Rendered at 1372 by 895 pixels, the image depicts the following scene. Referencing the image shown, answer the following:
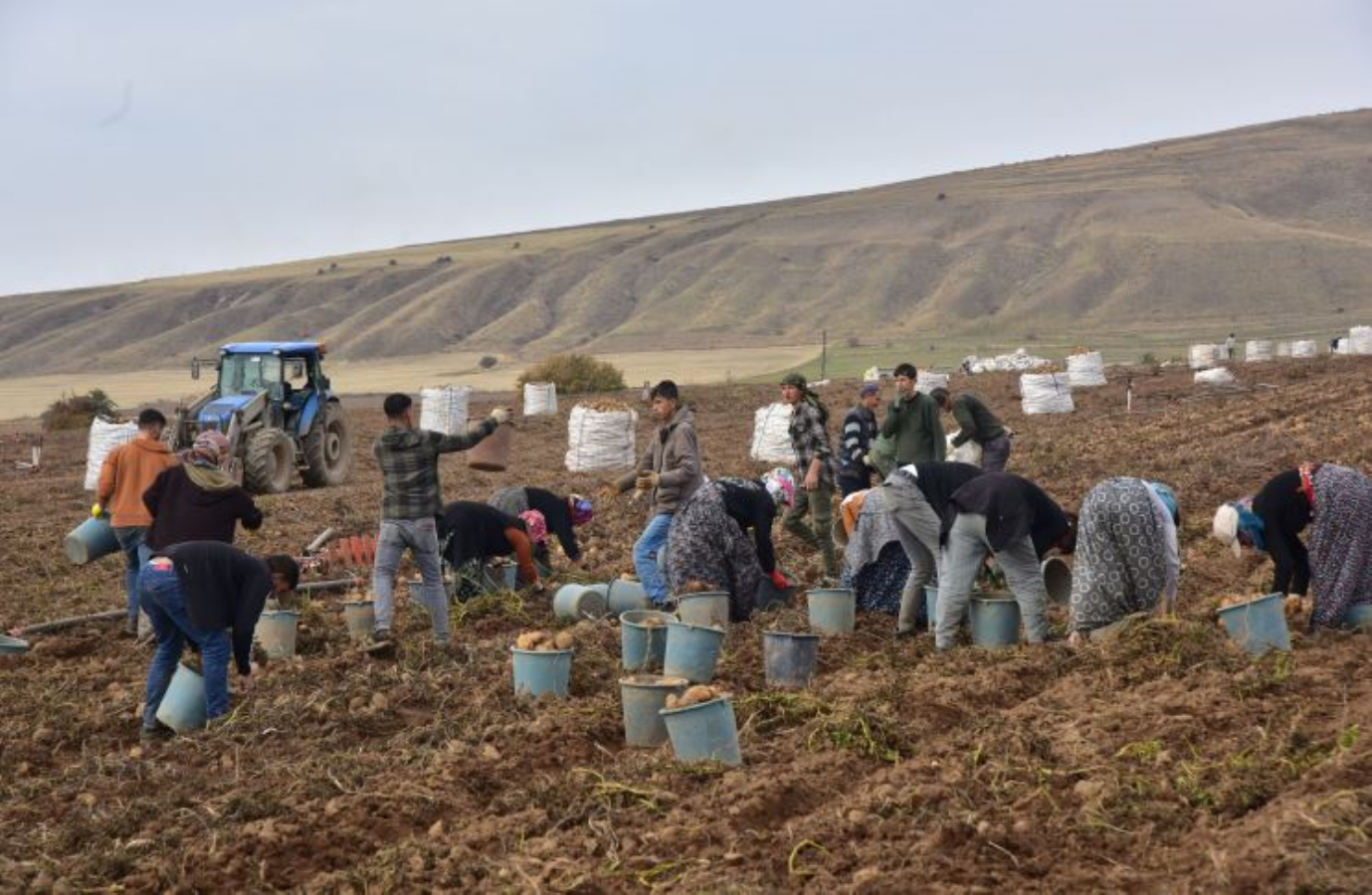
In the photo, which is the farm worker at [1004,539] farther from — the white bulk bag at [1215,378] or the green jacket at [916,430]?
the white bulk bag at [1215,378]

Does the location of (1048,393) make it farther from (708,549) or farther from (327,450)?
(708,549)

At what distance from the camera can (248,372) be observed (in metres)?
17.8

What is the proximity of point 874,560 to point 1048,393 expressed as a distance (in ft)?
52.3

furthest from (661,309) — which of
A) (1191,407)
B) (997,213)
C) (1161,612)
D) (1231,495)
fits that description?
(1161,612)

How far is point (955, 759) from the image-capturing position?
221 inches

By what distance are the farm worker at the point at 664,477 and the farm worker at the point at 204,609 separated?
242 centimetres

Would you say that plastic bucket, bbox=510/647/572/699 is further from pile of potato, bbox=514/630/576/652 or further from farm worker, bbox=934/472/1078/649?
farm worker, bbox=934/472/1078/649

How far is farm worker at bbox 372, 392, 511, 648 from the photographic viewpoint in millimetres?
8219

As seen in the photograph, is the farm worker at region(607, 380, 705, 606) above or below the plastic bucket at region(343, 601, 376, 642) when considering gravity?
above

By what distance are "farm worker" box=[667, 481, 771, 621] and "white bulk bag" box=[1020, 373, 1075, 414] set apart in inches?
634

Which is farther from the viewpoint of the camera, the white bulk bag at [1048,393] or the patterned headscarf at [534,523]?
the white bulk bag at [1048,393]

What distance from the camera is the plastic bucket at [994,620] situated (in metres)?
7.77

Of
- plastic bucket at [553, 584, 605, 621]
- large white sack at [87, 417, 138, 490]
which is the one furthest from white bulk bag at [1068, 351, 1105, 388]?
plastic bucket at [553, 584, 605, 621]

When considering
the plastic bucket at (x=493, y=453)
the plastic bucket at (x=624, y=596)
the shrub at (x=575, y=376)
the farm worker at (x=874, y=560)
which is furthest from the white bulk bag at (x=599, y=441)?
the shrub at (x=575, y=376)
